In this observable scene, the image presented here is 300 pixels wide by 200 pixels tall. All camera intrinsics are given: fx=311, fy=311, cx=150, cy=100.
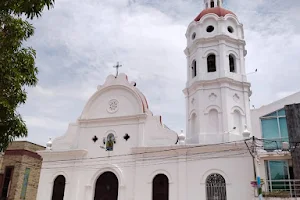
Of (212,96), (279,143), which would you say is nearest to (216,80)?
(212,96)

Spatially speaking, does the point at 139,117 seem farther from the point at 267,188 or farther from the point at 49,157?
the point at 267,188

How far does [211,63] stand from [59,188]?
13.4 metres

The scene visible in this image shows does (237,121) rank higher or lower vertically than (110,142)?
higher

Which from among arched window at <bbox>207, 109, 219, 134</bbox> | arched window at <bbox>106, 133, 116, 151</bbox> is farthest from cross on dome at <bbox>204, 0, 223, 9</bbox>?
arched window at <bbox>106, 133, 116, 151</bbox>

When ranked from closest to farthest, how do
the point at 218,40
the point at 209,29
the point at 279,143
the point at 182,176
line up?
the point at 279,143, the point at 182,176, the point at 218,40, the point at 209,29

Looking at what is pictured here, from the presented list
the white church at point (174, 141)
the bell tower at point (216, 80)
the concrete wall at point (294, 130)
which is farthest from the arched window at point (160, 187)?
the concrete wall at point (294, 130)

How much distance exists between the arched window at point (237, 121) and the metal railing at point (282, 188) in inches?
149

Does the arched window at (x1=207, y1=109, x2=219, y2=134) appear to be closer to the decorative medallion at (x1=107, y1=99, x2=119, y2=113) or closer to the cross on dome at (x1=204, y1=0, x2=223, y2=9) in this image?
the decorative medallion at (x1=107, y1=99, x2=119, y2=113)

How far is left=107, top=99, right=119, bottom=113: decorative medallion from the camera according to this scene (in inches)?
864

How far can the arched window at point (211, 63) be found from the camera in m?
21.4

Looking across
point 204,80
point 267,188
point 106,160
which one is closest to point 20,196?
point 106,160

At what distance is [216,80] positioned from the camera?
2030 centimetres

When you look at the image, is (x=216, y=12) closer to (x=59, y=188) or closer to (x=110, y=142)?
(x=110, y=142)

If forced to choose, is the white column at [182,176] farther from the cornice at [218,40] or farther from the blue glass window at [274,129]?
the cornice at [218,40]
